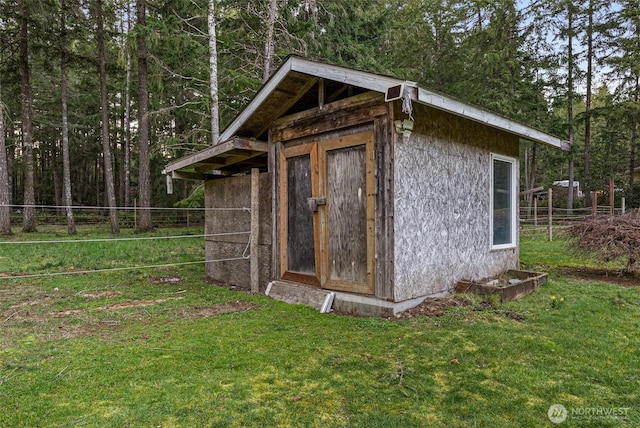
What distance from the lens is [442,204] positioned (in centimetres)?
449

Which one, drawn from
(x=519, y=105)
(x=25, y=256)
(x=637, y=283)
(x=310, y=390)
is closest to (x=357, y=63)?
(x=519, y=105)

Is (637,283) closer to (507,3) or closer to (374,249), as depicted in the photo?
(374,249)

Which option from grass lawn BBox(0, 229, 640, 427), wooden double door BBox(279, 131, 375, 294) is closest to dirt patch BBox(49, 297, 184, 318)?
grass lawn BBox(0, 229, 640, 427)

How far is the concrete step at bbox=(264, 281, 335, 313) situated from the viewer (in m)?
4.35

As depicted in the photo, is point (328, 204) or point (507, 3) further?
point (507, 3)

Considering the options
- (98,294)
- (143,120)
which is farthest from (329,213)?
(143,120)

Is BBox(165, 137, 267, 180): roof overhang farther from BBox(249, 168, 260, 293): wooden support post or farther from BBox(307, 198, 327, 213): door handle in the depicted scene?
BBox(307, 198, 327, 213): door handle

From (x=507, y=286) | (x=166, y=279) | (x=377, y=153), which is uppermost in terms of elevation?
(x=377, y=153)

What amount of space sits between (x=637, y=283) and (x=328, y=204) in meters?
4.78

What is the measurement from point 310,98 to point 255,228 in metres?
1.98

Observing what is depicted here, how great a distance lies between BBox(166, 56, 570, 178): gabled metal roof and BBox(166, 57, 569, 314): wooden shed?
1 cm

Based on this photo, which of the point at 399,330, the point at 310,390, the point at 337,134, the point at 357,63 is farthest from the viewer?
the point at 357,63

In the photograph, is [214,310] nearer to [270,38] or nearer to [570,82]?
[270,38]

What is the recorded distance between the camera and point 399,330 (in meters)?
3.51
